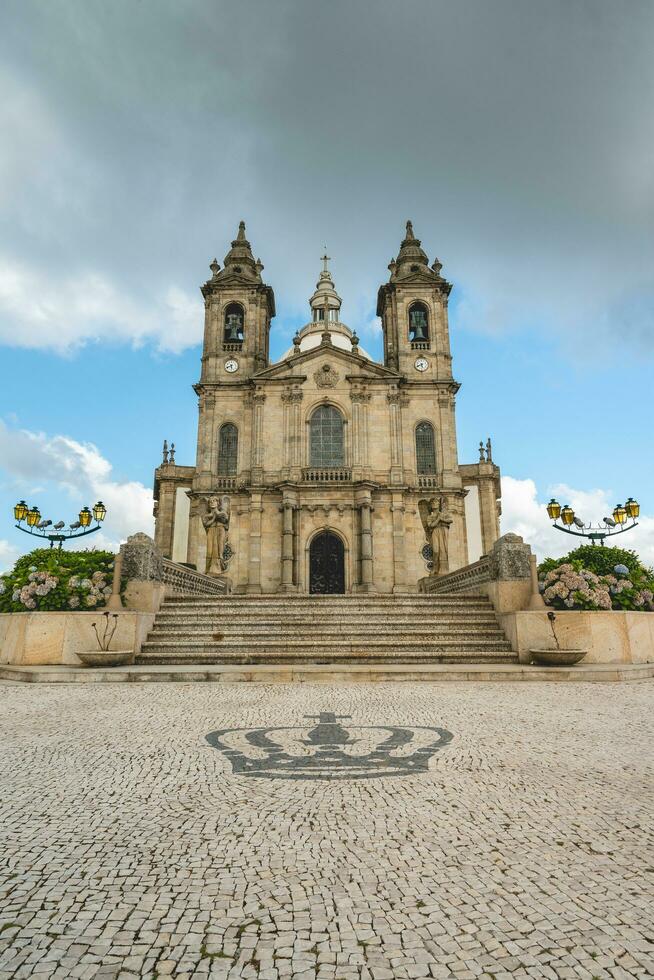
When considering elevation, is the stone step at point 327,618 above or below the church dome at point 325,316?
below

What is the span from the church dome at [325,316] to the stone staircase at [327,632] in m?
36.3

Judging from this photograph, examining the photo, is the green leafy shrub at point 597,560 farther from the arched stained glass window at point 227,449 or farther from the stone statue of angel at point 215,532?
the arched stained glass window at point 227,449

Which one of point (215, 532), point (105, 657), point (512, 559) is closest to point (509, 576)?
point (512, 559)

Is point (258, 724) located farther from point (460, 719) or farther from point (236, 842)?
point (236, 842)

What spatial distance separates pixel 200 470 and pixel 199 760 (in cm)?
2686

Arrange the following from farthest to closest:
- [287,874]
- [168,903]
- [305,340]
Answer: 1. [305,340]
2. [287,874]
3. [168,903]

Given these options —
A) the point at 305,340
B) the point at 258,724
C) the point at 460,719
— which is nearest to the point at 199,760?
the point at 258,724

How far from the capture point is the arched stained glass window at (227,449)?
3070cm

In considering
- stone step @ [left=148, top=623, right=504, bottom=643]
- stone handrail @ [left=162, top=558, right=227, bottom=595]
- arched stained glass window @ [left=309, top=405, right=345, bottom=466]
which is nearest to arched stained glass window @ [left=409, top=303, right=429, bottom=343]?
arched stained glass window @ [left=309, top=405, right=345, bottom=466]

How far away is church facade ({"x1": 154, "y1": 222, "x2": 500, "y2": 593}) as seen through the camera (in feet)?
93.1

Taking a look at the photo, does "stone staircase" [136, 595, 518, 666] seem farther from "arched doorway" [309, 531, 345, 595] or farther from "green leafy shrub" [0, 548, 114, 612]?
"arched doorway" [309, 531, 345, 595]

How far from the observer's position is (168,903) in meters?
2.20

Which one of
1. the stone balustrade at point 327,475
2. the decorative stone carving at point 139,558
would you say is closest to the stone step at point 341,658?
the decorative stone carving at point 139,558

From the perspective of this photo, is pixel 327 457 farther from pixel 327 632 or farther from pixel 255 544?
pixel 327 632
